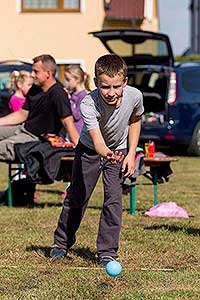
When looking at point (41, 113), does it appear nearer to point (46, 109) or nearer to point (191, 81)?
point (46, 109)

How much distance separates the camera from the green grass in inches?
250

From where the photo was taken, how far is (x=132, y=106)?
7191mm

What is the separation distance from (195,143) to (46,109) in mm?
7551

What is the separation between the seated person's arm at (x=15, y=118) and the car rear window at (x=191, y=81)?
728cm

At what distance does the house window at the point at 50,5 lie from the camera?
82.9 ft

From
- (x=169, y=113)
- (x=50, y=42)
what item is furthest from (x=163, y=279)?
(x=50, y=42)

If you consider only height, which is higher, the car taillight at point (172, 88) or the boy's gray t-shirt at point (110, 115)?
the boy's gray t-shirt at point (110, 115)

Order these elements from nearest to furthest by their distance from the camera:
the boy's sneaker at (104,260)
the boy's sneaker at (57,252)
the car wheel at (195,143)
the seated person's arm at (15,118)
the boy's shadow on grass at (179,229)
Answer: the boy's sneaker at (104,260) < the boy's sneaker at (57,252) < the boy's shadow on grass at (179,229) < the seated person's arm at (15,118) < the car wheel at (195,143)

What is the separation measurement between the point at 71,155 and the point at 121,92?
11.8 ft

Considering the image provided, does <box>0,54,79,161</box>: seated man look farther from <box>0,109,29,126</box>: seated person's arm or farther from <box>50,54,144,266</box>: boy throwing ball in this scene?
<box>50,54,144,266</box>: boy throwing ball

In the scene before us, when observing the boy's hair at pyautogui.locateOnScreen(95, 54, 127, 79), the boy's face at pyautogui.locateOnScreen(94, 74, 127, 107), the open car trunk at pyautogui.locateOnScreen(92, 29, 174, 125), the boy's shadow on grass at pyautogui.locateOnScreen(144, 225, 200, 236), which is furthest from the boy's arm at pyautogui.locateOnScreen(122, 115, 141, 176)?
the open car trunk at pyautogui.locateOnScreen(92, 29, 174, 125)

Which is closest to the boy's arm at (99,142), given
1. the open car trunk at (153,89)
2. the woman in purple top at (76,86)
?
the woman in purple top at (76,86)

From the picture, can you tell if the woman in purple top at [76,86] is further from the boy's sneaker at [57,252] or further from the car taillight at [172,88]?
the car taillight at [172,88]

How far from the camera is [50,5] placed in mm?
25484
